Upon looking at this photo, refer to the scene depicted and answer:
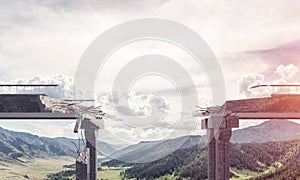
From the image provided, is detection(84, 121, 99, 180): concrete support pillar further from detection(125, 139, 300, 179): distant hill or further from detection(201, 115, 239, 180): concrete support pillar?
detection(125, 139, 300, 179): distant hill

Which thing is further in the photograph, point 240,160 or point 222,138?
point 240,160

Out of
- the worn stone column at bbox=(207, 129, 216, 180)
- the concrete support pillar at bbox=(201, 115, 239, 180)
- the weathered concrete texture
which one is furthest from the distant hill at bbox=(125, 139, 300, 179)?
the weathered concrete texture

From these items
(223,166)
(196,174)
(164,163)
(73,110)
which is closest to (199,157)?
(196,174)

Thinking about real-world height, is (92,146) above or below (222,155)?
above

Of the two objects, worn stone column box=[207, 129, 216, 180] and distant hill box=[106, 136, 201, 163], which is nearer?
worn stone column box=[207, 129, 216, 180]

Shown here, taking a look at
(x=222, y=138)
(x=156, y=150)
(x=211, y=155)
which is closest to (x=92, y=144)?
(x=222, y=138)

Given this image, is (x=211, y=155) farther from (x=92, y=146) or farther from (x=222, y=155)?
(x=92, y=146)

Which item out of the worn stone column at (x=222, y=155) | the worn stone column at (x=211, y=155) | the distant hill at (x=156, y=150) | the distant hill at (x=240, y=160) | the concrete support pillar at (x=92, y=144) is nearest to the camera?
the worn stone column at (x=222, y=155)

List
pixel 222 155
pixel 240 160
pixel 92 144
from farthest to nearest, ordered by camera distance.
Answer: pixel 240 160 < pixel 92 144 < pixel 222 155

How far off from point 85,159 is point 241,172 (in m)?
40.9

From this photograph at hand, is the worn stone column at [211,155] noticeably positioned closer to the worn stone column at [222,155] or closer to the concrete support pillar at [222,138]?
the concrete support pillar at [222,138]

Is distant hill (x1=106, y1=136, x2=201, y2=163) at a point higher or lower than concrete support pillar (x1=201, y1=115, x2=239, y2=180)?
lower

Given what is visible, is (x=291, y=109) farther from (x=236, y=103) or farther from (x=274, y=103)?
(x=236, y=103)

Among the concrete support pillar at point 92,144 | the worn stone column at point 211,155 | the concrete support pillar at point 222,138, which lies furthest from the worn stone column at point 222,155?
the concrete support pillar at point 92,144
